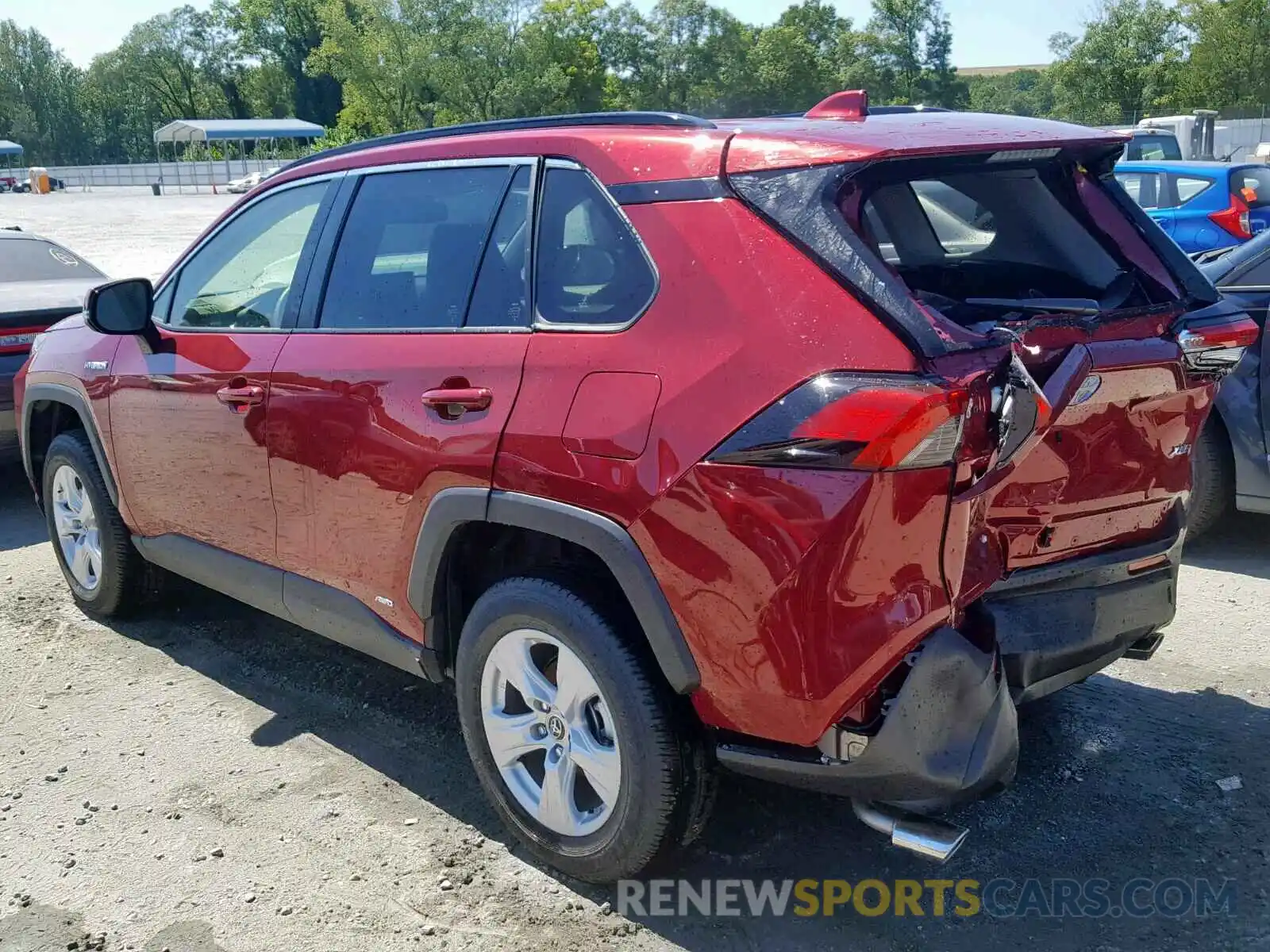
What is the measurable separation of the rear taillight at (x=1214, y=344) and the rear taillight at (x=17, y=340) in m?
6.09

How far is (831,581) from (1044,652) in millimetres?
743

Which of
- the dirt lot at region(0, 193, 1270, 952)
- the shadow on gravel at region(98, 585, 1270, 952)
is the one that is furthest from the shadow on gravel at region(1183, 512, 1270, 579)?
the shadow on gravel at region(98, 585, 1270, 952)

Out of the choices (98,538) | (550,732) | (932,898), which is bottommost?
(932,898)

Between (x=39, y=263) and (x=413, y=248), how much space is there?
5712 millimetres

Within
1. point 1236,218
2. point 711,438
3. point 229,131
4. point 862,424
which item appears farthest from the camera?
point 229,131

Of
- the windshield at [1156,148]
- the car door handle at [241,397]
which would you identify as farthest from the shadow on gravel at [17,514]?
the windshield at [1156,148]

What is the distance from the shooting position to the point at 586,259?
2.85 m

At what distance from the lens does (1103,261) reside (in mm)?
3246

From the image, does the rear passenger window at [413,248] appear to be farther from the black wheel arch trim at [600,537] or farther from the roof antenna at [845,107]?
the roof antenna at [845,107]

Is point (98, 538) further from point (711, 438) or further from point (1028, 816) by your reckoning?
point (1028, 816)

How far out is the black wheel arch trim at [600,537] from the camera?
102 inches

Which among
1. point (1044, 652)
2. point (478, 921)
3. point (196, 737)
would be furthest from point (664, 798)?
point (196, 737)

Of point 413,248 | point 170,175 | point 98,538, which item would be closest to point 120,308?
point 98,538

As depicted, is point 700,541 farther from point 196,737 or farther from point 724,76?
point 724,76
